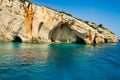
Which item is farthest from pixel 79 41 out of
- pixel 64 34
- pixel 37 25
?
pixel 37 25

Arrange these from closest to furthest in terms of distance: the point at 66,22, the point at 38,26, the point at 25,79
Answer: the point at 25,79, the point at 38,26, the point at 66,22

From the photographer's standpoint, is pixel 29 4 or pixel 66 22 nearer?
pixel 29 4

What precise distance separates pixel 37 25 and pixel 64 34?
1384cm

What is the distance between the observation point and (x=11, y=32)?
208ft

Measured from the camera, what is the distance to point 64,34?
259ft

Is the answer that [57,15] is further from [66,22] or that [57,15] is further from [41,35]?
[41,35]

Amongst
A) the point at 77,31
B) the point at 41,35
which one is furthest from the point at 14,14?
the point at 77,31

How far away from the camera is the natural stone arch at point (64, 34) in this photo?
7756 cm

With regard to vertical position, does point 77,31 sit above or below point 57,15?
below

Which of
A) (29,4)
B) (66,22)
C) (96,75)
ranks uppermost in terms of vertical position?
(29,4)

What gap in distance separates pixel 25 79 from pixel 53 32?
55191mm

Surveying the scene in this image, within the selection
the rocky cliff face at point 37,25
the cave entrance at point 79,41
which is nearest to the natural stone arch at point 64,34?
the rocky cliff face at point 37,25

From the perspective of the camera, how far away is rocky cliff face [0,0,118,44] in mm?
63312

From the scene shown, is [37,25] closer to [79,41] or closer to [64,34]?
[64,34]
